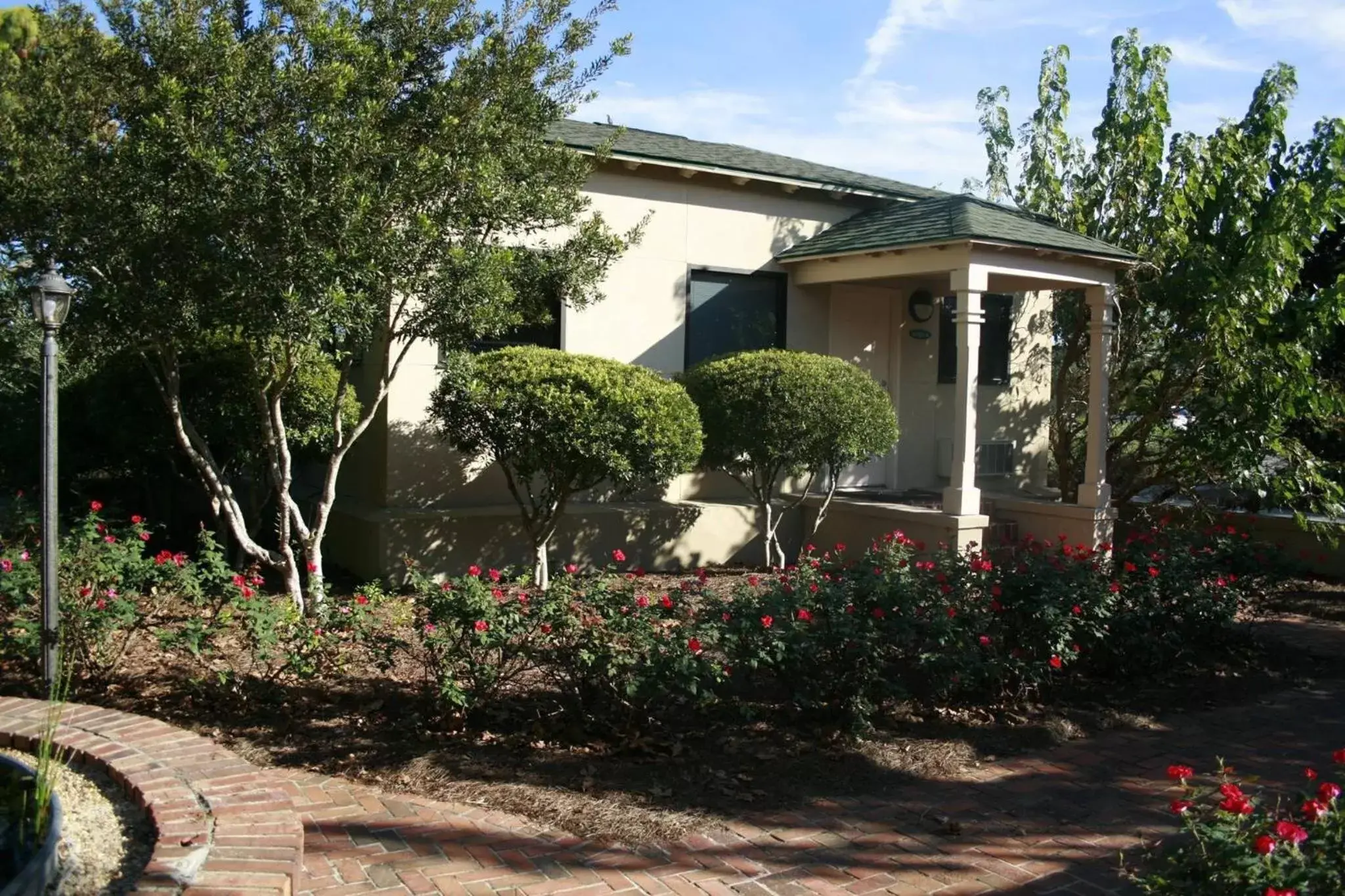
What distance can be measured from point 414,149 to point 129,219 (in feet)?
5.78

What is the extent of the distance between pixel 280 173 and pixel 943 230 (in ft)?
22.6

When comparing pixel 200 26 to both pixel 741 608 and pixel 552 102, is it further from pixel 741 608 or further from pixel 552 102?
pixel 741 608

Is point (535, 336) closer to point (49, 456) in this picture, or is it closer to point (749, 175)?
point (749, 175)

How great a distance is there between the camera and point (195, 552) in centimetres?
1131

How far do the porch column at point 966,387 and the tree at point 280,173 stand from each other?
480 cm

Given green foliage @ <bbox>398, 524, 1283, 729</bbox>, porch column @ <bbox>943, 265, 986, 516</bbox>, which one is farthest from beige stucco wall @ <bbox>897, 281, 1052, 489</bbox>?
green foliage @ <bbox>398, 524, 1283, 729</bbox>

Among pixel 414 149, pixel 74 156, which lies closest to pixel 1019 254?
pixel 414 149

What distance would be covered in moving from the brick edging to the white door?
9293mm

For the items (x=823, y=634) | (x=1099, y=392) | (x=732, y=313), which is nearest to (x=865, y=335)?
(x=732, y=313)

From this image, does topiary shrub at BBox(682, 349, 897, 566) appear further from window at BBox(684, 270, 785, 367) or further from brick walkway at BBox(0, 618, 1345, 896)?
brick walkway at BBox(0, 618, 1345, 896)

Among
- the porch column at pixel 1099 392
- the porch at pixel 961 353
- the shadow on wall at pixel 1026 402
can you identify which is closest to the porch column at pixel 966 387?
the porch at pixel 961 353

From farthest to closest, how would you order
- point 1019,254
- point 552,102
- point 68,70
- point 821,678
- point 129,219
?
point 1019,254 → point 552,102 → point 68,70 → point 129,219 → point 821,678

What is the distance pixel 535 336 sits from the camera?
1091 cm

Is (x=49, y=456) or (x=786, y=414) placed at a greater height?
(x=786, y=414)
